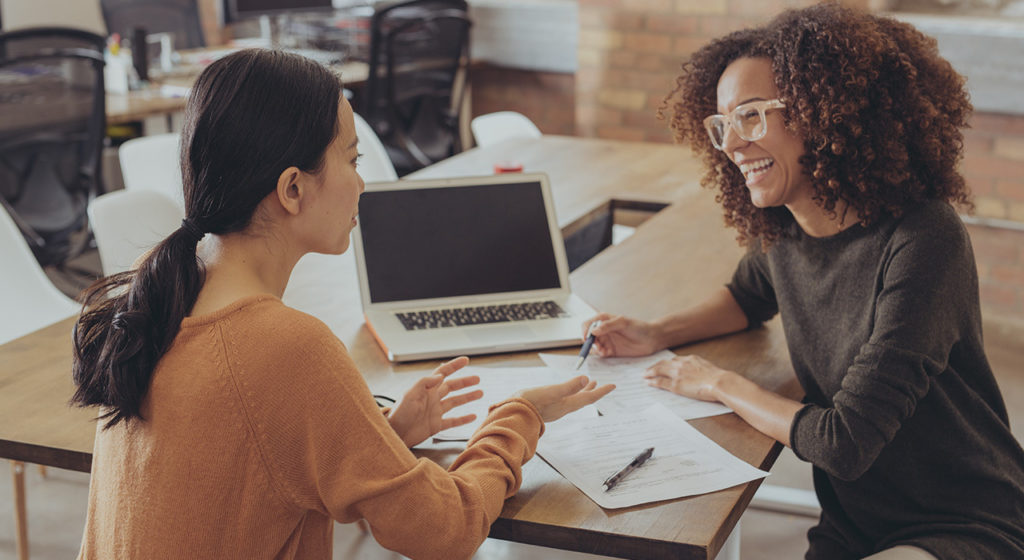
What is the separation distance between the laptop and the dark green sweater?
0.43 metres

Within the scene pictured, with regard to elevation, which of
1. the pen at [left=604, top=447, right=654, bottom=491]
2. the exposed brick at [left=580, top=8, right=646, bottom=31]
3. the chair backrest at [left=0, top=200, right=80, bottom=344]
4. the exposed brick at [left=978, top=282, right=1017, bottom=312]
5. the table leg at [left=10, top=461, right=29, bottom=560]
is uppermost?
the exposed brick at [left=580, top=8, right=646, bottom=31]

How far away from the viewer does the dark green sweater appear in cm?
138

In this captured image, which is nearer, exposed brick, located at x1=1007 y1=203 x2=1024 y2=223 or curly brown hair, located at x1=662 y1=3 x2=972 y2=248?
curly brown hair, located at x1=662 y1=3 x2=972 y2=248

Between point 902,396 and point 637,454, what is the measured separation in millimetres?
352

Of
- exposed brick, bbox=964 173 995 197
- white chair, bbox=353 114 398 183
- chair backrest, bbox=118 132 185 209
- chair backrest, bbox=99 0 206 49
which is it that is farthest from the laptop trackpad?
chair backrest, bbox=99 0 206 49

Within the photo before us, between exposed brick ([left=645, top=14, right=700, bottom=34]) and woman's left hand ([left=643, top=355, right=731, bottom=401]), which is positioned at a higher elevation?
exposed brick ([left=645, top=14, right=700, bottom=34])

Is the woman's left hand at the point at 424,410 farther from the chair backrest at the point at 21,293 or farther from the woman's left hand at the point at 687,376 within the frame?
the chair backrest at the point at 21,293

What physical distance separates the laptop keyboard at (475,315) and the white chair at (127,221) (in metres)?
0.78

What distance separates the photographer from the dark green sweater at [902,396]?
54.3 inches

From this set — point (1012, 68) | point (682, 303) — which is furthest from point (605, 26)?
point (682, 303)

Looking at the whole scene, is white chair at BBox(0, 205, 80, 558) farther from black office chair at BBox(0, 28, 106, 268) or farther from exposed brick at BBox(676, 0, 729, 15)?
exposed brick at BBox(676, 0, 729, 15)

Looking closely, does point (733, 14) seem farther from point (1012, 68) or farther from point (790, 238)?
point (790, 238)

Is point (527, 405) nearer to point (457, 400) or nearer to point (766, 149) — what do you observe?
point (457, 400)

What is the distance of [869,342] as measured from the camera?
141 centimetres
